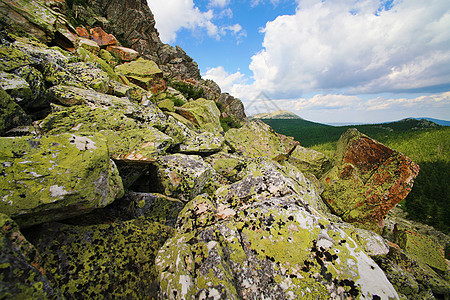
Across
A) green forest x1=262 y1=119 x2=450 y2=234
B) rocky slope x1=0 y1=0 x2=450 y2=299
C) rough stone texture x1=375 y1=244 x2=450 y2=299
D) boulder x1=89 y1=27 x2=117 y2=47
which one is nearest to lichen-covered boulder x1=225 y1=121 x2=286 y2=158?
rocky slope x1=0 y1=0 x2=450 y2=299

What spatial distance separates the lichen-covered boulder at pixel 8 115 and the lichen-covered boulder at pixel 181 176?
374 cm

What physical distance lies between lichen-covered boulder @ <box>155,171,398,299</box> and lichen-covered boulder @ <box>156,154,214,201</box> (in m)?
1.55

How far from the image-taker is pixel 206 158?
28.0 feet

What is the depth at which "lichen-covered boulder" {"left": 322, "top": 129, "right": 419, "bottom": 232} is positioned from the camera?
11391 mm

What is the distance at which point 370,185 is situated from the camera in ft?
39.6

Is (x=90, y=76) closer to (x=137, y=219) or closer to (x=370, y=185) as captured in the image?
(x=137, y=219)

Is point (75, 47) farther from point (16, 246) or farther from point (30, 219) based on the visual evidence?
point (16, 246)

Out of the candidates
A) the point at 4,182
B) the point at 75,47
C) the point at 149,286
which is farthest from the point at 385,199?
the point at 75,47

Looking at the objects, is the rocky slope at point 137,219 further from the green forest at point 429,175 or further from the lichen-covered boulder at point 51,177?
the green forest at point 429,175

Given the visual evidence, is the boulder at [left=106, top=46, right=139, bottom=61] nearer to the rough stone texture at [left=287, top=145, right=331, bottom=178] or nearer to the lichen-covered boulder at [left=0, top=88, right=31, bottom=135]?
the lichen-covered boulder at [left=0, top=88, right=31, bottom=135]

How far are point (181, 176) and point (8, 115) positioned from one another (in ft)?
15.5

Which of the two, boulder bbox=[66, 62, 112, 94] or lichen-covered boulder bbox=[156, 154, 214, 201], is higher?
boulder bbox=[66, 62, 112, 94]

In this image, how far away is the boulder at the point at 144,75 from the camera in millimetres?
17234

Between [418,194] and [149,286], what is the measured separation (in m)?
73.2
